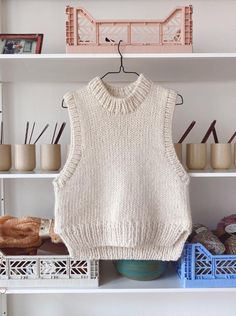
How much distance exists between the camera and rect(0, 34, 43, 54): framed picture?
1024mm

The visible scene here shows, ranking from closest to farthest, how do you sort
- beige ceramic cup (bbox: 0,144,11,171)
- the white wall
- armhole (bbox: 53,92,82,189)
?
armhole (bbox: 53,92,82,189)
beige ceramic cup (bbox: 0,144,11,171)
the white wall

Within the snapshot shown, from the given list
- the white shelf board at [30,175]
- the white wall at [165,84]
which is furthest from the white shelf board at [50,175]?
the white wall at [165,84]

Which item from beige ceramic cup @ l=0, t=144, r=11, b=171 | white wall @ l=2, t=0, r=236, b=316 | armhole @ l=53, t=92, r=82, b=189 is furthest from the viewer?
white wall @ l=2, t=0, r=236, b=316

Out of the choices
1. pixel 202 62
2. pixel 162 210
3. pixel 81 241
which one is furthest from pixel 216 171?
pixel 81 241

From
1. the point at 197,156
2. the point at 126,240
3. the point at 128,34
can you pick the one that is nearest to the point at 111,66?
the point at 128,34

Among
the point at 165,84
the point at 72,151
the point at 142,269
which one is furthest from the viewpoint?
the point at 165,84

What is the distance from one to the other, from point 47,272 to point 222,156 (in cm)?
60

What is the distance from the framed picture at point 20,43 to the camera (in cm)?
102

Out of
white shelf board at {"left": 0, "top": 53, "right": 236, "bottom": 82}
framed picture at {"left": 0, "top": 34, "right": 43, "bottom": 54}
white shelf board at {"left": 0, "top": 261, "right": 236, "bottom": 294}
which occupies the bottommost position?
white shelf board at {"left": 0, "top": 261, "right": 236, "bottom": 294}

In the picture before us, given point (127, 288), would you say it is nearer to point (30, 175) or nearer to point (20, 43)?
point (30, 175)

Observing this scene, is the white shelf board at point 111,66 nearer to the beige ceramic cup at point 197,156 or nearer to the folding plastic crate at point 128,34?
the folding plastic crate at point 128,34

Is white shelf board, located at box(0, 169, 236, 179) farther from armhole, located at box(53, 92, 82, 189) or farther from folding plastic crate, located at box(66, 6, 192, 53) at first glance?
folding plastic crate, located at box(66, 6, 192, 53)

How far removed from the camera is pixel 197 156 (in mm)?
1048

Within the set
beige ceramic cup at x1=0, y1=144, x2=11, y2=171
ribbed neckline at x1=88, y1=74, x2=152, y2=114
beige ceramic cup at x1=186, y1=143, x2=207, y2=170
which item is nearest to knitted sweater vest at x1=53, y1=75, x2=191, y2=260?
ribbed neckline at x1=88, y1=74, x2=152, y2=114
